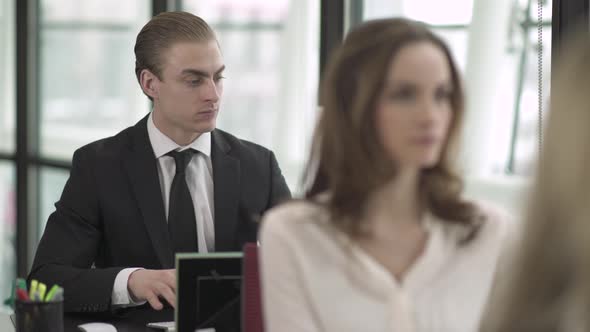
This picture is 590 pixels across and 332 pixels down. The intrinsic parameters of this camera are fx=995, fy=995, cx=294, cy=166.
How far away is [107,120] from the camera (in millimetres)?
5223

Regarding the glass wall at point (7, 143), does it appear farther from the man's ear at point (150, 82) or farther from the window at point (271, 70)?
the man's ear at point (150, 82)

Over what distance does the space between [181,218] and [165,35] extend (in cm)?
52

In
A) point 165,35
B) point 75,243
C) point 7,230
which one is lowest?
point 7,230

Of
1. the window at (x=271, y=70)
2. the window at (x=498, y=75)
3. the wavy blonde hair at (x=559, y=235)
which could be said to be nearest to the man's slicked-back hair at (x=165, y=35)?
the window at (x=498, y=75)

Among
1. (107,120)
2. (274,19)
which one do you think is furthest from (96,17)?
(274,19)

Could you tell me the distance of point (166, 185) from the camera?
2.59 meters

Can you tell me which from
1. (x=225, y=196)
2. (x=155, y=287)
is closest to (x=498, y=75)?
(x=225, y=196)

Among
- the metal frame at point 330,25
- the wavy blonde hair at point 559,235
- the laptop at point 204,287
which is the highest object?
the metal frame at point 330,25

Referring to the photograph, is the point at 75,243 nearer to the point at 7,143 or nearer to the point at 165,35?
the point at 165,35

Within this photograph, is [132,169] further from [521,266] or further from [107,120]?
[107,120]

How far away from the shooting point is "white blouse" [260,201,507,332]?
150cm

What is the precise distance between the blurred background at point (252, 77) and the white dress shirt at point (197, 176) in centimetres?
30

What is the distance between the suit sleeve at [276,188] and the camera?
2.72m

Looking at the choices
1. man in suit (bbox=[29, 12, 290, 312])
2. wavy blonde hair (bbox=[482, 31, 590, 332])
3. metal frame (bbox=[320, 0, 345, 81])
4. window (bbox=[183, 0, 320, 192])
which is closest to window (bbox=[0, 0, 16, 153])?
window (bbox=[183, 0, 320, 192])
